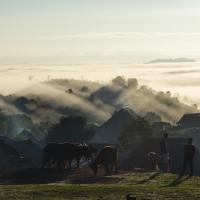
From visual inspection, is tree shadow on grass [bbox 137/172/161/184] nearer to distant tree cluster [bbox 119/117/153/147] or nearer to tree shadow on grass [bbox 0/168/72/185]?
tree shadow on grass [bbox 0/168/72/185]

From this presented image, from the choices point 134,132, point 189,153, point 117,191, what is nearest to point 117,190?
point 117,191

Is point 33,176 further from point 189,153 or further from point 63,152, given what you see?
point 189,153

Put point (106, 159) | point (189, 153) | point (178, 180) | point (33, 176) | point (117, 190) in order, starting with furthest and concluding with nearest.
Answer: point (106, 159)
point (33, 176)
point (189, 153)
point (178, 180)
point (117, 190)

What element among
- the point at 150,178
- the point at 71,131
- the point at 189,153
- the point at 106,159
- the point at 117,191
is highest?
the point at 71,131

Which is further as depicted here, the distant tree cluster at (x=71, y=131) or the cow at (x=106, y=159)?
the distant tree cluster at (x=71, y=131)

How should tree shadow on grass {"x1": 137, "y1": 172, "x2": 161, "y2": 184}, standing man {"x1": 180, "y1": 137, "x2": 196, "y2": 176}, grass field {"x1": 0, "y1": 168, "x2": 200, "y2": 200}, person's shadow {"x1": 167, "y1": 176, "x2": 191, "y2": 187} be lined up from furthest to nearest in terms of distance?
1. standing man {"x1": 180, "y1": 137, "x2": 196, "y2": 176}
2. tree shadow on grass {"x1": 137, "y1": 172, "x2": 161, "y2": 184}
3. person's shadow {"x1": 167, "y1": 176, "x2": 191, "y2": 187}
4. grass field {"x1": 0, "y1": 168, "x2": 200, "y2": 200}

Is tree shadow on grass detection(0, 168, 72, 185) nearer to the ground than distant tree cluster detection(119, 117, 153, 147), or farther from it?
nearer to the ground

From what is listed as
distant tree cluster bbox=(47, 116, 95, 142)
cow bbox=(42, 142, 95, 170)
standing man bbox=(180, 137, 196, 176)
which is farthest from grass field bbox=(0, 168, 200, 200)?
distant tree cluster bbox=(47, 116, 95, 142)

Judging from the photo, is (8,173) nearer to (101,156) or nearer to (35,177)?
(35,177)

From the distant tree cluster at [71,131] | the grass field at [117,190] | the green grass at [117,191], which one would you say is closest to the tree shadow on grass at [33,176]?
the grass field at [117,190]

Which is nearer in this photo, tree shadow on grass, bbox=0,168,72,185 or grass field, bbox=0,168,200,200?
grass field, bbox=0,168,200,200

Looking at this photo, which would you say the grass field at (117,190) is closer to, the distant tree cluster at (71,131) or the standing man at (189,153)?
the standing man at (189,153)

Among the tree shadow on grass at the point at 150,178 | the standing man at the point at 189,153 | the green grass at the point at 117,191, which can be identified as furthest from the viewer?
the standing man at the point at 189,153

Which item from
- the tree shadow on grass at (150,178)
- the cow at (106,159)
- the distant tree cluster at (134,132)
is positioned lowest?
the tree shadow on grass at (150,178)
